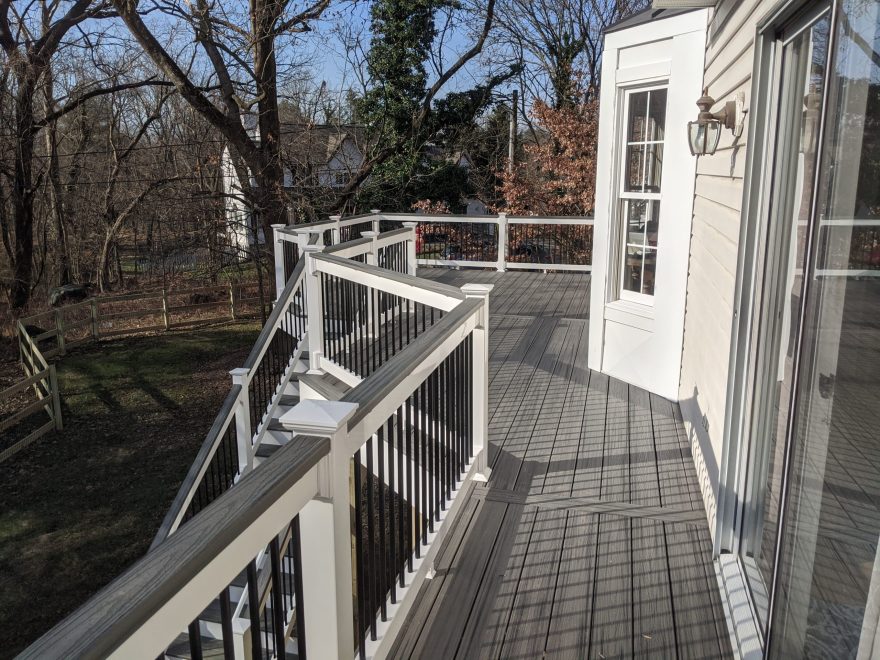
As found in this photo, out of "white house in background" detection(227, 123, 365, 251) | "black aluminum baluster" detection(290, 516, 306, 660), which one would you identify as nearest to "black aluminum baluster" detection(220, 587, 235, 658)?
"black aluminum baluster" detection(290, 516, 306, 660)

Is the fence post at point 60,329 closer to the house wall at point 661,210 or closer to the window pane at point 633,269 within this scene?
the house wall at point 661,210

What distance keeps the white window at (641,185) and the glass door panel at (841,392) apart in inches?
141

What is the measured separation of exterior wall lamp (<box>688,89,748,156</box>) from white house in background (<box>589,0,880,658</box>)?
0.01 meters

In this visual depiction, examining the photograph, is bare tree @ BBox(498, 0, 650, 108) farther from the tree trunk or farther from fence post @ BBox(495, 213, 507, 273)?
the tree trunk

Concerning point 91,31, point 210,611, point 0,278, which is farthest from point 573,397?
point 0,278

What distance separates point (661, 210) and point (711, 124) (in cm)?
137

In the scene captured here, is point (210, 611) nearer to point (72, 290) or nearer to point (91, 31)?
point (91, 31)

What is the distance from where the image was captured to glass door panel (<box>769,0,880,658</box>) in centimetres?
157

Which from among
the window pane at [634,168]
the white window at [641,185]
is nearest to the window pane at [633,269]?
the white window at [641,185]

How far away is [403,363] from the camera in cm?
267

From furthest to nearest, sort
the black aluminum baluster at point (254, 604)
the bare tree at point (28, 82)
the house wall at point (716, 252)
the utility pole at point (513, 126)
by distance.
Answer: the utility pole at point (513, 126)
the bare tree at point (28, 82)
the house wall at point (716, 252)
the black aluminum baluster at point (254, 604)

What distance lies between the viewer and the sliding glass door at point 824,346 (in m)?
1.59

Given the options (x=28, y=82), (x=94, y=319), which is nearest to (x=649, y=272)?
(x=94, y=319)

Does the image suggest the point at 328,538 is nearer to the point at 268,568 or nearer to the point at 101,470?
the point at 268,568
